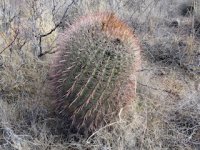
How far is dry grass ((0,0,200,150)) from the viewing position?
304cm

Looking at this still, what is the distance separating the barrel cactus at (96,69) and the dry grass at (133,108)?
0.22m

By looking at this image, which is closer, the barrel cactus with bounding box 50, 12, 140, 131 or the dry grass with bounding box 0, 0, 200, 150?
the barrel cactus with bounding box 50, 12, 140, 131

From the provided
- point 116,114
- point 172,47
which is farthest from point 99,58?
point 172,47

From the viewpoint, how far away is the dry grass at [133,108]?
3.04 metres

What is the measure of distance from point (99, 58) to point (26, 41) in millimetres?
1557

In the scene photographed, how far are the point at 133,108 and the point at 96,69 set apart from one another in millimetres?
821

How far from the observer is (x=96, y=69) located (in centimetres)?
269

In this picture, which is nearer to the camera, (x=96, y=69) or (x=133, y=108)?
(x=96, y=69)

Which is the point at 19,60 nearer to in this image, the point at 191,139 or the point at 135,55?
the point at 135,55

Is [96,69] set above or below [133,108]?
above

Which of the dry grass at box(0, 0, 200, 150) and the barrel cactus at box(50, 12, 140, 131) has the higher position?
the barrel cactus at box(50, 12, 140, 131)

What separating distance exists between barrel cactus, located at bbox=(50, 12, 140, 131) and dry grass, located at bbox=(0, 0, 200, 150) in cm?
22

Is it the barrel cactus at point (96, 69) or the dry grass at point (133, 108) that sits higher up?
the barrel cactus at point (96, 69)

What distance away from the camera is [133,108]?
11.0 feet
